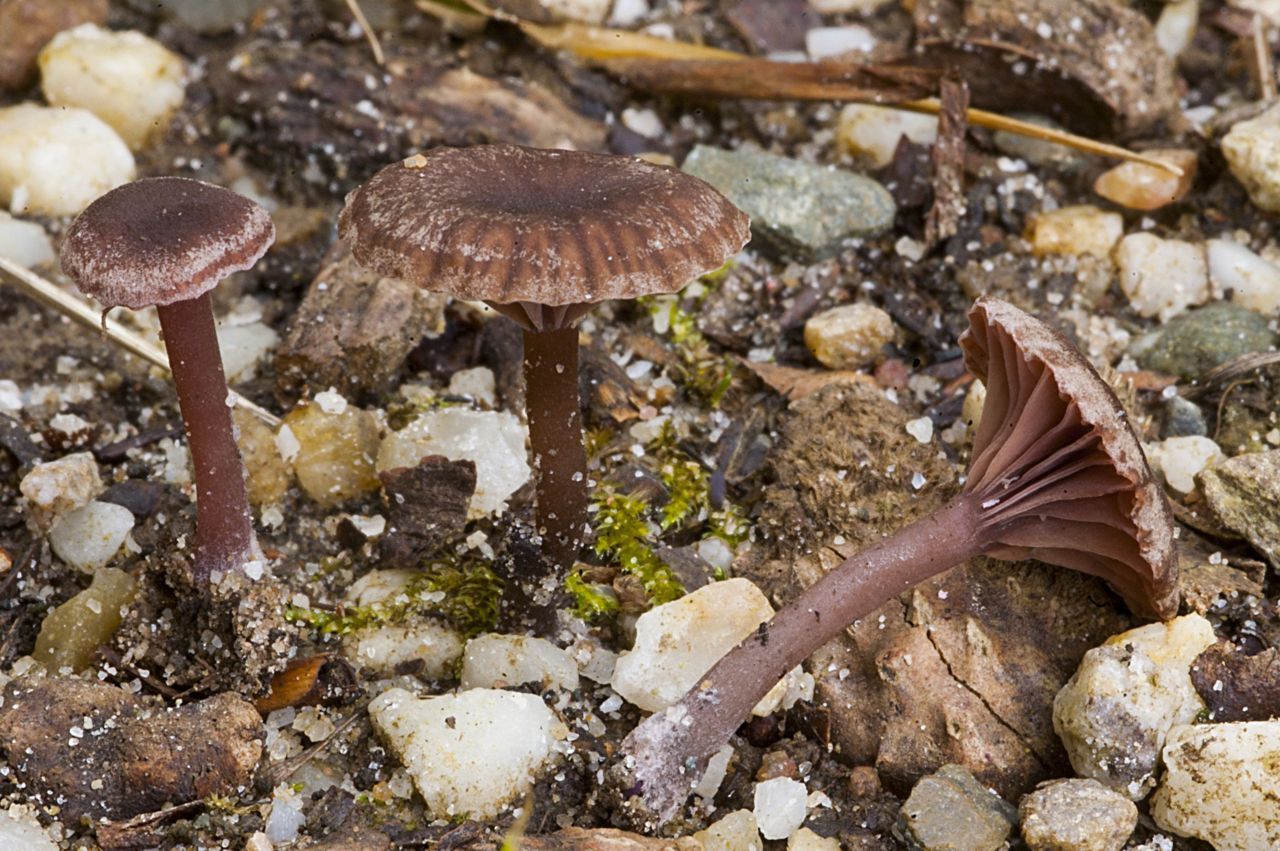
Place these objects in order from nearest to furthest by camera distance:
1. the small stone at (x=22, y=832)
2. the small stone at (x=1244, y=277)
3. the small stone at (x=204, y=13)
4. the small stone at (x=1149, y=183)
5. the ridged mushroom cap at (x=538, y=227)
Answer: the ridged mushroom cap at (x=538, y=227)
the small stone at (x=22, y=832)
the small stone at (x=1244, y=277)
the small stone at (x=1149, y=183)
the small stone at (x=204, y=13)

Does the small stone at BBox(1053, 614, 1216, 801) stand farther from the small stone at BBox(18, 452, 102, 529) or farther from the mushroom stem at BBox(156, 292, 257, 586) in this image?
the small stone at BBox(18, 452, 102, 529)

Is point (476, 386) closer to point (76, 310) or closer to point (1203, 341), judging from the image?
point (76, 310)

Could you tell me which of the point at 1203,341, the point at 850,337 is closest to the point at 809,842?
the point at 850,337

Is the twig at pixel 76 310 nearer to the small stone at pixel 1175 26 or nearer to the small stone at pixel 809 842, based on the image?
Result: the small stone at pixel 809 842

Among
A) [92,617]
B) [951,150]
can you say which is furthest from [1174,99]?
[92,617]

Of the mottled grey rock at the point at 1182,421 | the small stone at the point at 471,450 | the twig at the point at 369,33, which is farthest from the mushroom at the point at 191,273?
the mottled grey rock at the point at 1182,421

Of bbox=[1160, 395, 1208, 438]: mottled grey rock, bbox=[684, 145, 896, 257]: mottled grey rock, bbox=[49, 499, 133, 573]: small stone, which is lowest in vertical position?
bbox=[49, 499, 133, 573]: small stone

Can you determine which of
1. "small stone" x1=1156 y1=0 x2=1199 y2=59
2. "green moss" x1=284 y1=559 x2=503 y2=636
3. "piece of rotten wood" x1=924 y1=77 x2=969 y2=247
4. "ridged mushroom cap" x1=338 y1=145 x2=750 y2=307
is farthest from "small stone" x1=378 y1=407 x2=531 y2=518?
"small stone" x1=1156 y1=0 x2=1199 y2=59
